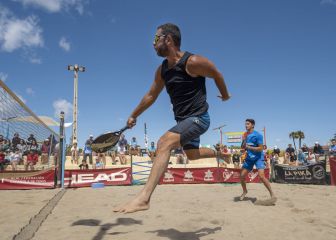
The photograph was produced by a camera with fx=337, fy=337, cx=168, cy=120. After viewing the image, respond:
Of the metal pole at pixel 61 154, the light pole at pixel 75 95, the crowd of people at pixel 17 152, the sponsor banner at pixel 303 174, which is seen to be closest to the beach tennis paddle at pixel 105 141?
the crowd of people at pixel 17 152

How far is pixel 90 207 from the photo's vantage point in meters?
7.84

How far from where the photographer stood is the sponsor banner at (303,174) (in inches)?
543

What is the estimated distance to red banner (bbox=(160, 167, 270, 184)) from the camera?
14.7 meters

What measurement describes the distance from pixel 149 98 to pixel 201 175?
1079 cm

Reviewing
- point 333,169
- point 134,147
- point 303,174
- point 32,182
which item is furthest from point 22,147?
point 134,147

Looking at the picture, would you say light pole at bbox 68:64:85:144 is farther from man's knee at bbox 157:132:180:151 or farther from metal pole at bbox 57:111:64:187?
man's knee at bbox 157:132:180:151

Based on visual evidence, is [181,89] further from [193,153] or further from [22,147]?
[22,147]

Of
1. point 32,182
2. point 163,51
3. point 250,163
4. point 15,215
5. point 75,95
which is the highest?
point 75,95

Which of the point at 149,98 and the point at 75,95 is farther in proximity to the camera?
the point at 75,95

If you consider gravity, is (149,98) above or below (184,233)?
above

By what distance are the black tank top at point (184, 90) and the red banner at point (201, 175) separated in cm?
1088

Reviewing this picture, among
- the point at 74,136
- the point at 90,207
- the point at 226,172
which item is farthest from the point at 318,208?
the point at 74,136

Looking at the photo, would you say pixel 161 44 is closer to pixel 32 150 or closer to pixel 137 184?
pixel 32 150

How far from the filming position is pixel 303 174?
1416 cm
